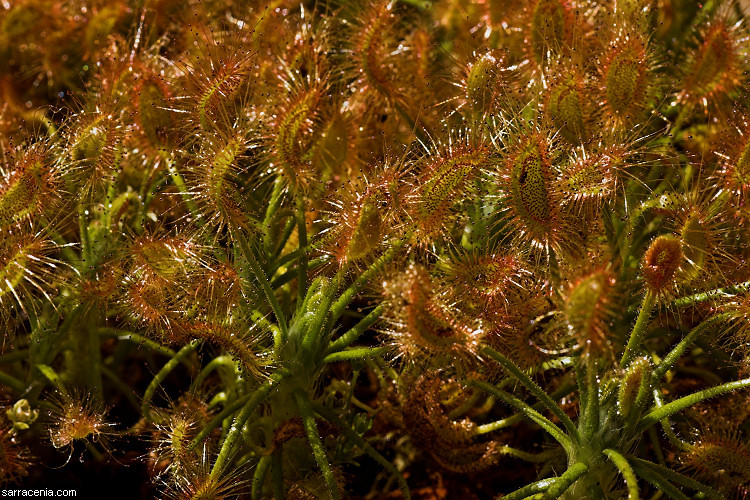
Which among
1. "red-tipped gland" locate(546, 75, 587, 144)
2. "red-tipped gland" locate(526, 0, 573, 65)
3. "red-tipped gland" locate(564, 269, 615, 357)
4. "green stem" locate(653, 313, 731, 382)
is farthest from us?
"red-tipped gland" locate(526, 0, 573, 65)

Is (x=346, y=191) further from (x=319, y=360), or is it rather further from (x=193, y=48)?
(x=193, y=48)

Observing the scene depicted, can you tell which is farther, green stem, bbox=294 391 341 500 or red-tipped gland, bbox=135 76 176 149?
red-tipped gland, bbox=135 76 176 149

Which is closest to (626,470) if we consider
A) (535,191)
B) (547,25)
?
(535,191)

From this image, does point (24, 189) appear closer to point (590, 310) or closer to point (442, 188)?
point (442, 188)

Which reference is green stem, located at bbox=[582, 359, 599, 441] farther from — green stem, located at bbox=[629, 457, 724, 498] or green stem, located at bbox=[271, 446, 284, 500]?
green stem, located at bbox=[271, 446, 284, 500]

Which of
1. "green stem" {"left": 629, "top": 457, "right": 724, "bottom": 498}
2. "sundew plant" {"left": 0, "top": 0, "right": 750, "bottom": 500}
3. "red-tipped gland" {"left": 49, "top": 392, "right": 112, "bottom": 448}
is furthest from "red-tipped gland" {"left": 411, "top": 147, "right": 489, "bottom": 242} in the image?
"red-tipped gland" {"left": 49, "top": 392, "right": 112, "bottom": 448}

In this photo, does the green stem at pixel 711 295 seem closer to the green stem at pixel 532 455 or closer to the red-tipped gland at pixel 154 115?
the green stem at pixel 532 455
